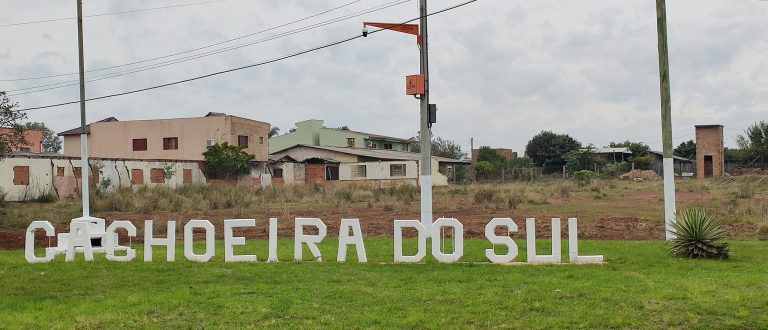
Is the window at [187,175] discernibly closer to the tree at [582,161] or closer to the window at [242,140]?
the window at [242,140]

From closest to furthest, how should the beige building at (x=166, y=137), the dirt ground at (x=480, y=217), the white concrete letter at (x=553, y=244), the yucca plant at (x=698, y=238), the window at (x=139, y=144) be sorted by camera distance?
the white concrete letter at (x=553, y=244)
the yucca plant at (x=698, y=238)
the dirt ground at (x=480, y=217)
the beige building at (x=166, y=137)
the window at (x=139, y=144)

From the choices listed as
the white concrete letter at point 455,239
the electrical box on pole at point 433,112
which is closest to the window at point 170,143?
the electrical box on pole at point 433,112

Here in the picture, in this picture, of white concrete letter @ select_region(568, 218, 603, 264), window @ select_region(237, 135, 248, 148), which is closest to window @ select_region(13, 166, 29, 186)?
window @ select_region(237, 135, 248, 148)

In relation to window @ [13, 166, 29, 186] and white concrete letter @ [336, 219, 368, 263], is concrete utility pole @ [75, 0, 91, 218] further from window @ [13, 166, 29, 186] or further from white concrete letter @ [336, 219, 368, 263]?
window @ [13, 166, 29, 186]

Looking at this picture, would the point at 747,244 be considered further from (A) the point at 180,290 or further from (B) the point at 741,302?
(A) the point at 180,290

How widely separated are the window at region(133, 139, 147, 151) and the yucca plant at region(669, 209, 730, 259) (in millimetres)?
54833

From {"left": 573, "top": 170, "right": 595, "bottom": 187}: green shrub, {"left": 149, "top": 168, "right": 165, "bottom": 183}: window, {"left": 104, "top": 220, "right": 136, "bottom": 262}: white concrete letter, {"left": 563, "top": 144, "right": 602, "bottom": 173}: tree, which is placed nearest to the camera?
{"left": 104, "top": 220, "right": 136, "bottom": 262}: white concrete letter

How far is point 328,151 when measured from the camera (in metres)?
65.3

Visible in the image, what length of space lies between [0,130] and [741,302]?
23.4m

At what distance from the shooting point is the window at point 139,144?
61.8m

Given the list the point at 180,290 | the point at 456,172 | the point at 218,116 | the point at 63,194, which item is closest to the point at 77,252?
the point at 180,290

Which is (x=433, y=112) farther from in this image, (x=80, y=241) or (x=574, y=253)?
(x=80, y=241)

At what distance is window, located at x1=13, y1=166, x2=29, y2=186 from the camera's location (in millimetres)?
38000

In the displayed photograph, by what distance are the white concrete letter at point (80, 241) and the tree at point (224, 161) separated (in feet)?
131
